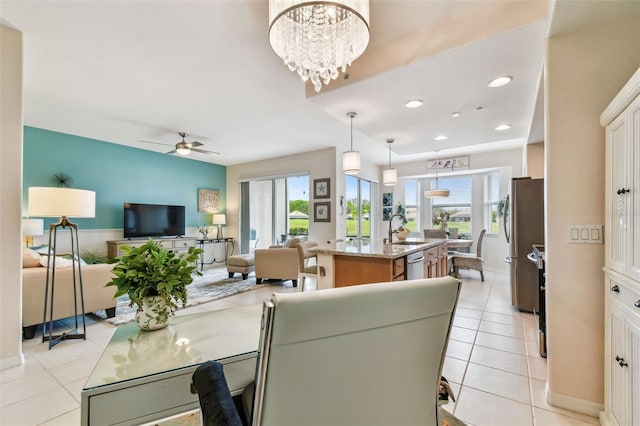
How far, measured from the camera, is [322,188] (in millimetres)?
6176

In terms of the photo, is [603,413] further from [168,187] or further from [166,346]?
[168,187]

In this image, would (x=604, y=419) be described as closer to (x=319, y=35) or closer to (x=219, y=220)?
(x=319, y=35)

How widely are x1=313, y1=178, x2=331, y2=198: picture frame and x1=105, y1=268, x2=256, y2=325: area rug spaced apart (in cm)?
218

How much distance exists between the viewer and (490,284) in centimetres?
494

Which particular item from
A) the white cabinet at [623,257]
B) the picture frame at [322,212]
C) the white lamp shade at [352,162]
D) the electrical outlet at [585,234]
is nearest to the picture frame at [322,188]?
the picture frame at [322,212]

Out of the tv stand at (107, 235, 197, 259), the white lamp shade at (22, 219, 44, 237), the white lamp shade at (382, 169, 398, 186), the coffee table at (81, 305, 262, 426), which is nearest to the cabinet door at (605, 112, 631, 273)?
the coffee table at (81, 305, 262, 426)

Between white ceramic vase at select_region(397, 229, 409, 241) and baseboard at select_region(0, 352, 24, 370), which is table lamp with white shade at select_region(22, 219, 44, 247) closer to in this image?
baseboard at select_region(0, 352, 24, 370)

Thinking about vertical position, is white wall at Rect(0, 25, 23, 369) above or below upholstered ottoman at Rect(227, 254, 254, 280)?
above

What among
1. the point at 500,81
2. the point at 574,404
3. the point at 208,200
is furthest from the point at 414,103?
the point at 208,200

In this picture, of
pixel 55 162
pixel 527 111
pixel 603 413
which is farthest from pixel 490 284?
pixel 55 162

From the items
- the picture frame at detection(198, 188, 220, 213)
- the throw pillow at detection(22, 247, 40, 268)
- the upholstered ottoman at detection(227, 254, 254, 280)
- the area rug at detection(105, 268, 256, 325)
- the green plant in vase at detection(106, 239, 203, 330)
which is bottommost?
the area rug at detection(105, 268, 256, 325)

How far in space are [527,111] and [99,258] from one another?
6912mm

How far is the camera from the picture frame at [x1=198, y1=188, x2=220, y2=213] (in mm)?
7223

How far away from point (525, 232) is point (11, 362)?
16.7ft
